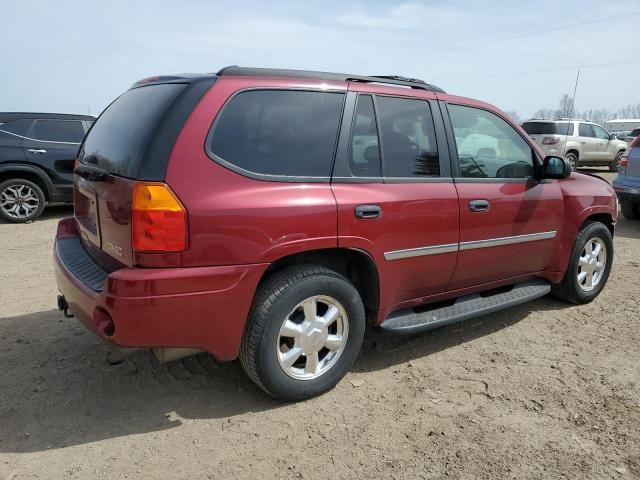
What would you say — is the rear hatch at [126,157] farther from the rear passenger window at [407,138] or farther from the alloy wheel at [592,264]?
the alloy wheel at [592,264]

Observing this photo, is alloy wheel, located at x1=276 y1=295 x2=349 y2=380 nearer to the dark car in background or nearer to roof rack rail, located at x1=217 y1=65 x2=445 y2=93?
roof rack rail, located at x1=217 y1=65 x2=445 y2=93

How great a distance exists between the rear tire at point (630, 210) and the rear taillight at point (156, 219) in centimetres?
840

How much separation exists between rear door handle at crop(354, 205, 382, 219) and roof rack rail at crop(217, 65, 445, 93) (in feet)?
2.57

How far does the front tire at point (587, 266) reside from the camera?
4352 mm

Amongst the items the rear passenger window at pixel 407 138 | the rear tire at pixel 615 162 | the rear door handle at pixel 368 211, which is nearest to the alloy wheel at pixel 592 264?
the rear passenger window at pixel 407 138

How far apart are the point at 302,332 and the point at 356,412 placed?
0.54 metres

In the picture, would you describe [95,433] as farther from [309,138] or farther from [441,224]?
[441,224]

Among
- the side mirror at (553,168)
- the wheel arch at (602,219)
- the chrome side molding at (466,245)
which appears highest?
the side mirror at (553,168)

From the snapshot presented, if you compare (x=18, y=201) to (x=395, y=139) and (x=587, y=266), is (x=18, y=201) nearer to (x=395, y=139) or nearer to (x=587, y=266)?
(x=395, y=139)

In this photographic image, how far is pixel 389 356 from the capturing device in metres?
3.58

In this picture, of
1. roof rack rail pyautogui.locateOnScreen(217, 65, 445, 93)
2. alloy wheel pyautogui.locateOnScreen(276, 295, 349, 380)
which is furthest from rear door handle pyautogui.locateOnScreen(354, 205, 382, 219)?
roof rack rail pyautogui.locateOnScreen(217, 65, 445, 93)

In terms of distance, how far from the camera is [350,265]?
10.5ft

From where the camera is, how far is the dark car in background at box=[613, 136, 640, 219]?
8227 mm

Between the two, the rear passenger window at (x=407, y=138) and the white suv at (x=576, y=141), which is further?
the white suv at (x=576, y=141)
